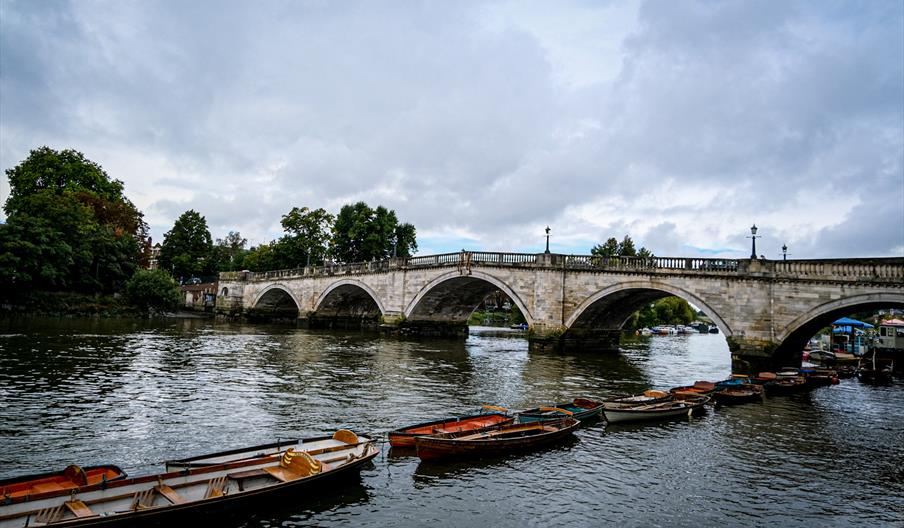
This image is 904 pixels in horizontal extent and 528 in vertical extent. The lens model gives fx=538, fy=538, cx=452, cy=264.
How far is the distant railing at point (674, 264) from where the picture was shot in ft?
67.2

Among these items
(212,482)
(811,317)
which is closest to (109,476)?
(212,482)

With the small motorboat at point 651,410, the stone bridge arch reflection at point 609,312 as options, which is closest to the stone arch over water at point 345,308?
the stone bridge arch reflection at point 609,312

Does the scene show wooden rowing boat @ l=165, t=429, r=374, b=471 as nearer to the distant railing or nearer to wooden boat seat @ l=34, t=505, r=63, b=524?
wooden boat seat @ l=34, t=505, r=63, b=524

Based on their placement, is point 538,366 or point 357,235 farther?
point 357,235

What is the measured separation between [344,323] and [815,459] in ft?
163

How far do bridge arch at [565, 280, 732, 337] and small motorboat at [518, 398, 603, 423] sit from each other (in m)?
12.3

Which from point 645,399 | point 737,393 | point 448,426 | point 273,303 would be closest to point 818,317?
point 737,393

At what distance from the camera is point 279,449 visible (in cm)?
939

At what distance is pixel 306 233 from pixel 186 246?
25.3 metres

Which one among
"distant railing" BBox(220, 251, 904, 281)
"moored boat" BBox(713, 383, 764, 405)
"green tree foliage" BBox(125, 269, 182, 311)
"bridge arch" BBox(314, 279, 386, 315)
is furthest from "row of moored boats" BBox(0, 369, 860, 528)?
"green tree foliage" BBox(125, 269, 182, 311)

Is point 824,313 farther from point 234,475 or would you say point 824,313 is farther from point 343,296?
point 343,296

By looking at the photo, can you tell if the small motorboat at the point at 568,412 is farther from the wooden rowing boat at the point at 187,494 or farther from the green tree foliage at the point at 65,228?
the green tree foliage at the point at 65,228

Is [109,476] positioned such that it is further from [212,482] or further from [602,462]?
[602,462]

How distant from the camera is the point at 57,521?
6.23 m
